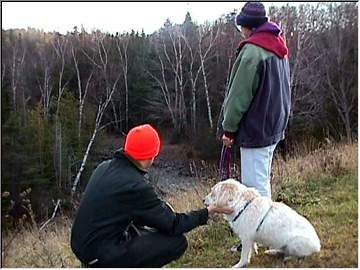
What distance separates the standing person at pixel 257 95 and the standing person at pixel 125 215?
606mm

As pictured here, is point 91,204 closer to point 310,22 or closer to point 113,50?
point 310,22

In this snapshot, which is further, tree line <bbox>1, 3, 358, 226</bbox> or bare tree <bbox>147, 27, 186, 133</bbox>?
bare tree <bbox>147, 27, 186, 133</bbox>

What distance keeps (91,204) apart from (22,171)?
14539 millimetres

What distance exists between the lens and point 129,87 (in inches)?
964

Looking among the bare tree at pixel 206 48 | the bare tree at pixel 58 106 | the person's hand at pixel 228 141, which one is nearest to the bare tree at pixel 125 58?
the bare tree at pixel 58 106

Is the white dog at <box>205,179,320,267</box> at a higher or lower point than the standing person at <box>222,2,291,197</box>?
lower

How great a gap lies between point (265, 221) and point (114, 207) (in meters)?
1.02

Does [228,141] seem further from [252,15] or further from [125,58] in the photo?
[125,58]

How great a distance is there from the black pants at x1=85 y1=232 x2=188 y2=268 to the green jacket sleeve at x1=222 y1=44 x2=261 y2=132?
3.09 feet

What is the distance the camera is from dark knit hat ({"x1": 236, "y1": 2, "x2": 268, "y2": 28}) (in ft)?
12.5

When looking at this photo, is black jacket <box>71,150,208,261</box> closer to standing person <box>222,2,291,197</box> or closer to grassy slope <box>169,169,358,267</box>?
standing person <box>222,2,291,197</box>

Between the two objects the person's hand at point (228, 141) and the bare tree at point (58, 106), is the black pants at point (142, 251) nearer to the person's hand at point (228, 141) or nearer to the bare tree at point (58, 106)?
the person's hand at point (228, 141)

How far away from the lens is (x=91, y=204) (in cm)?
347

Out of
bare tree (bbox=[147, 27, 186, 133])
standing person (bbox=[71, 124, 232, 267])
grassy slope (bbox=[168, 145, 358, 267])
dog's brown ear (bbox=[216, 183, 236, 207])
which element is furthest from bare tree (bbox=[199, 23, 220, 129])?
standing person (bbox=[71, 124, 232, 267])
